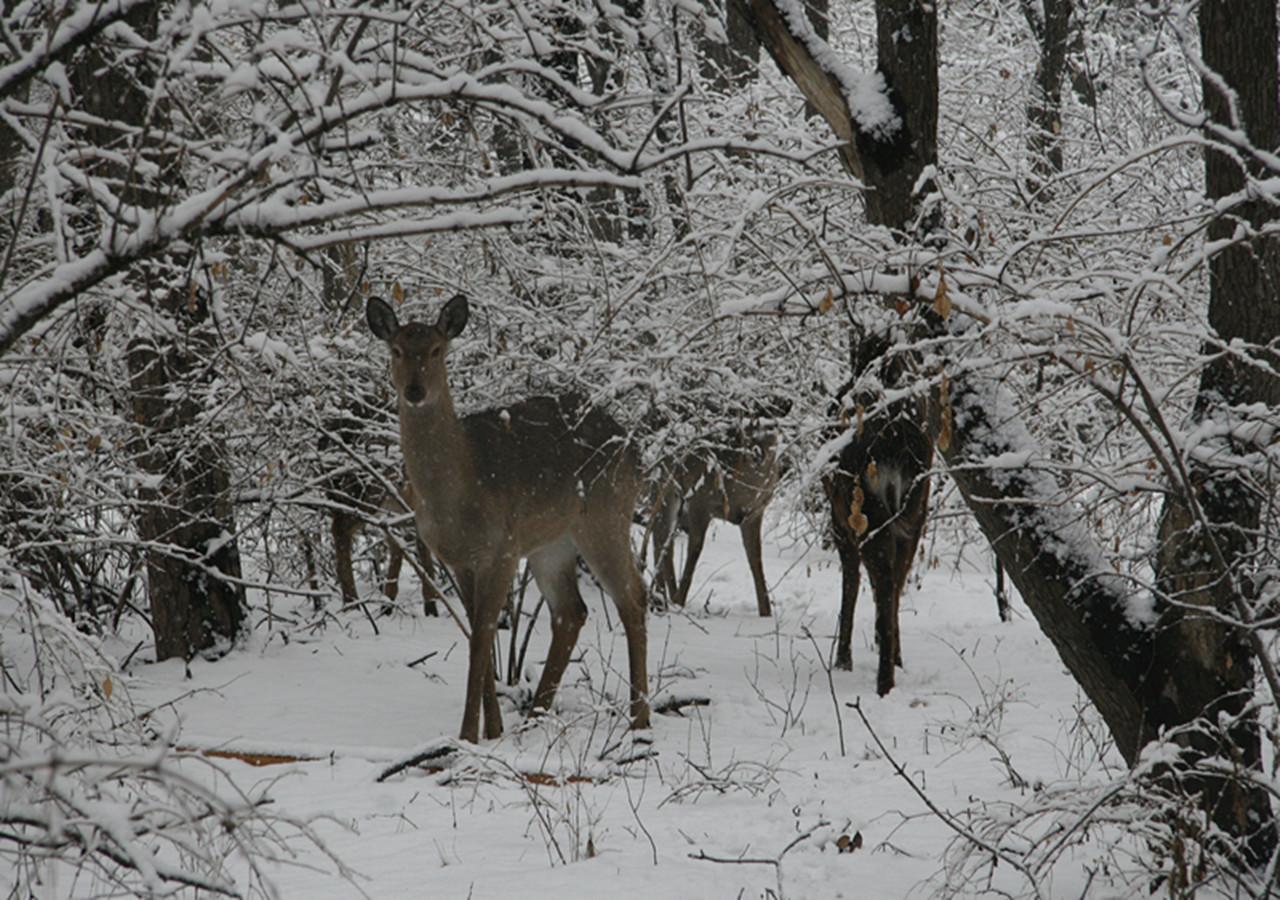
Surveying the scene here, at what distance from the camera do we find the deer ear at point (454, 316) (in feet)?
24.6

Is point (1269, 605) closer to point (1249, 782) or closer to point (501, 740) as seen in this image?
point (1249, 782)

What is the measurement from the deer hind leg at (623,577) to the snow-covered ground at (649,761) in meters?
0.28

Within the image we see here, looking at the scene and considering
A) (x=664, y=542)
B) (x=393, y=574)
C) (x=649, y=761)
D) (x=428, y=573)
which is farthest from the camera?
(x=664, y=542)

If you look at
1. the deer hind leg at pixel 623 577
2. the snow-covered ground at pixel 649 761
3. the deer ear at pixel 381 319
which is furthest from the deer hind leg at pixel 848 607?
the deer ear at pixel 381 319

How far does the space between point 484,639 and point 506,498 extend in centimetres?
88

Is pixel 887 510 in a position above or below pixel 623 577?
above

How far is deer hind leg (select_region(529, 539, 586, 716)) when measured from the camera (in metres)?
8.08

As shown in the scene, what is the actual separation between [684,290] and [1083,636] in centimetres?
395

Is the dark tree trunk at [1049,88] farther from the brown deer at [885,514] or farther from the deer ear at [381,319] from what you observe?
the deer ear at [381,319]

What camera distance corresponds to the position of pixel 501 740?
7258 millimetres

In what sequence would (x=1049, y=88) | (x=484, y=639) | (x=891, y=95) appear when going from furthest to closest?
(x=1049, y=88), (x=484, y=639), (x=891, y=95)

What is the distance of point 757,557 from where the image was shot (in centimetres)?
1257

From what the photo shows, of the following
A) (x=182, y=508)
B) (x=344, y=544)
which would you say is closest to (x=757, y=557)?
(x=344, y=544)

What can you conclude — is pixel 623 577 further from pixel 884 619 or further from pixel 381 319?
pixel 381 319
